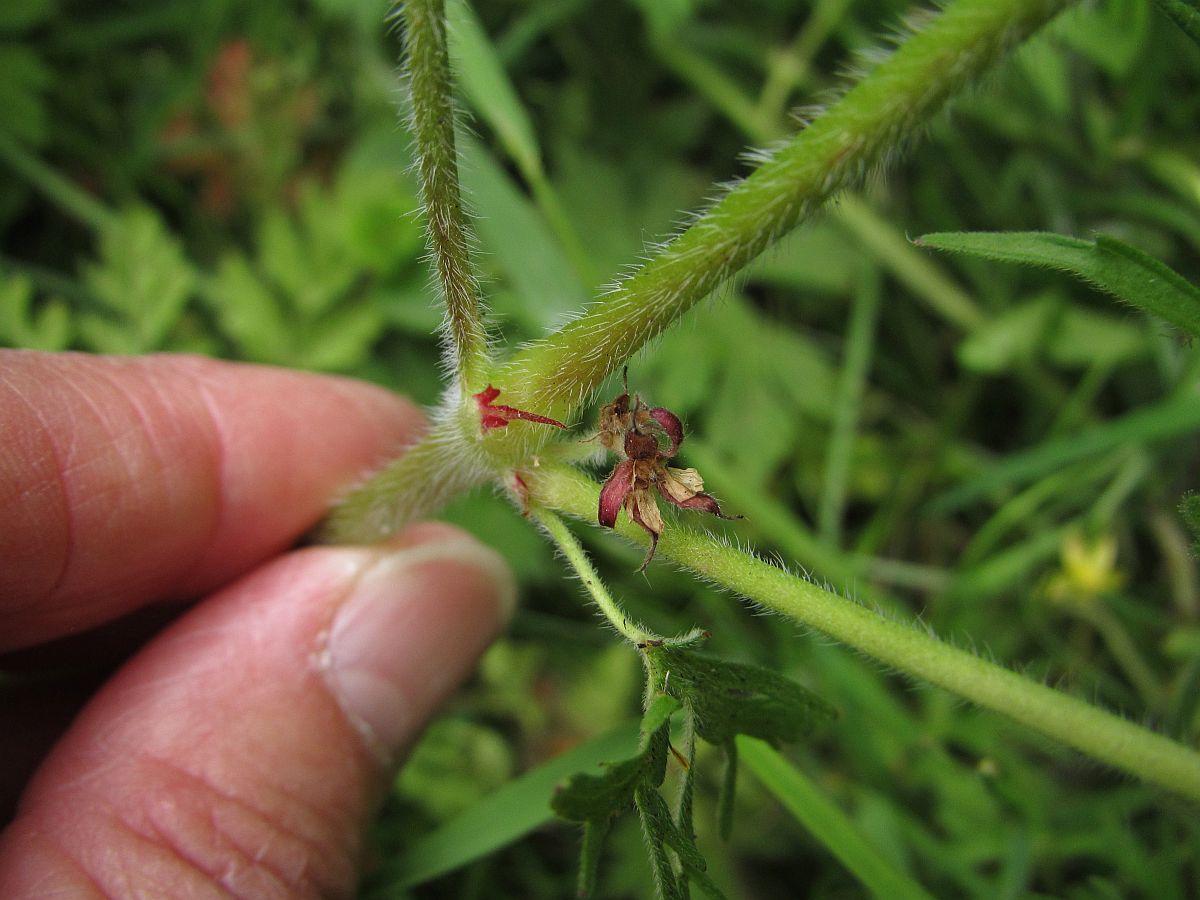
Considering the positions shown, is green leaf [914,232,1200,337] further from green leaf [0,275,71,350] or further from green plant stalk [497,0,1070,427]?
green leaf [0,275,71,350]

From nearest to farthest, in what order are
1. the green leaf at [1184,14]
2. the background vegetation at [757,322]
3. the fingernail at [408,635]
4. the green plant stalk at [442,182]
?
1. the green leaf at [1184,14]
2. the green plant stalk at [442,182]
3. the fingernail at [408,635]
4. the background vegetation at [757,322]

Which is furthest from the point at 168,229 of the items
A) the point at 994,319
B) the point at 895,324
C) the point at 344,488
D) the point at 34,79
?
the point at 994,319

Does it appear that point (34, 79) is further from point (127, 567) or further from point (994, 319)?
point (994, 319)

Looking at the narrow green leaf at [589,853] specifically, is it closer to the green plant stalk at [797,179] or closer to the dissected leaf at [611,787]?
the dissected leaf at [611,787]

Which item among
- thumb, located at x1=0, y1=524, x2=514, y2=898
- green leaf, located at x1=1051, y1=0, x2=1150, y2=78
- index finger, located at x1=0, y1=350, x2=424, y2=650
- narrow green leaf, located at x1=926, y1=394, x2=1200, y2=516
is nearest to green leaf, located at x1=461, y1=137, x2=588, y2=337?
index finger, located at x1=0, y1=350, x2=424, y2=650

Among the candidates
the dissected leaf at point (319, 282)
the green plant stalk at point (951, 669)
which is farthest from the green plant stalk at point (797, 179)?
the dissected leaf at point (319, 282)

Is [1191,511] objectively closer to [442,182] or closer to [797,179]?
[797,179]
